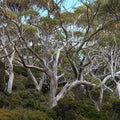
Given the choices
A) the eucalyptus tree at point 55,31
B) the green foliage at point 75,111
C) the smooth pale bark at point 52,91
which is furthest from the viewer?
the smooth pale bark at point 52,91

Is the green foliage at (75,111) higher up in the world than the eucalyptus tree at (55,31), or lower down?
lower down

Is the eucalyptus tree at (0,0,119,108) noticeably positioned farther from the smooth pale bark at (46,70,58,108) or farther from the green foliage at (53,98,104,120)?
the green foliage at (53,98,104,120)

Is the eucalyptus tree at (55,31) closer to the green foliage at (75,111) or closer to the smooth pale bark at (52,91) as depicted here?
the smooth pale bark at (52,91)

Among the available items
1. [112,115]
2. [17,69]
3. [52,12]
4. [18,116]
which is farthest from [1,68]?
[17,69]

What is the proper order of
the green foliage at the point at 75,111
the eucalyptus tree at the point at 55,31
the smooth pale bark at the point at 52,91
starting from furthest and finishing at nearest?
the smooth pale bark at the point at 52,91, the eucalyptus tree at the point at 55,31, the green foliage at the point at 75,111

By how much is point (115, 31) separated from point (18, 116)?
9.08 meters

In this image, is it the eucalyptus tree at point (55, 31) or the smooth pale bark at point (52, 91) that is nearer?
the eucalyptus tree at point (55, 31)

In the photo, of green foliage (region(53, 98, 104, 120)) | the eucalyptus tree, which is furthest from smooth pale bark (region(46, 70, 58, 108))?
green foliage (region(53, 98, 104, 120))

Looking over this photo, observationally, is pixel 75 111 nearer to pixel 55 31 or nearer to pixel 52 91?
pixel 52 91

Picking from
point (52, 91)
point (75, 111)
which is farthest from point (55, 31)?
point (75, 111)

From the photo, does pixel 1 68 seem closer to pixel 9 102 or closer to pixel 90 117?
pixel 9 102

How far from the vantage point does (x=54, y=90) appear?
31.6 feet

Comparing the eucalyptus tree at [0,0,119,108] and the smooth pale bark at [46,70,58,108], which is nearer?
the eucalyptus tree at [0,0,119,108]

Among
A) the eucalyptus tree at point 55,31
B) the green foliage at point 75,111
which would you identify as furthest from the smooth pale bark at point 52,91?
the green foliage at point 75,111
